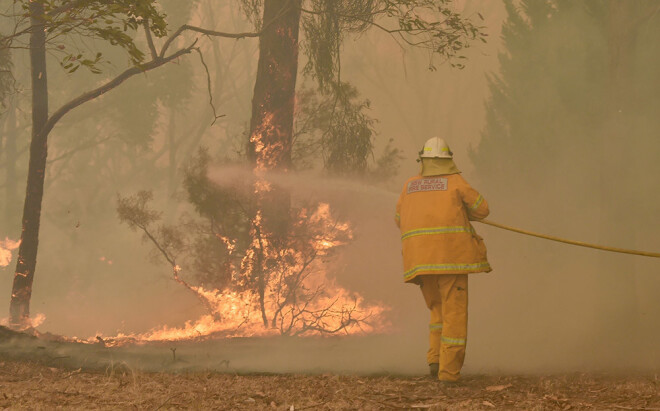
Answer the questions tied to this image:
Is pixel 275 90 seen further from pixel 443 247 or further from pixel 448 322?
pixel 448 322

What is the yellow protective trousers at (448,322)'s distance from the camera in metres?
6.10

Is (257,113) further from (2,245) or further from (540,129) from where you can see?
(2,245)

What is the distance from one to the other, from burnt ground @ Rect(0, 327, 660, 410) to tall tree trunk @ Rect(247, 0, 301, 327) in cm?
508

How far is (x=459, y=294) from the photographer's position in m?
6.24

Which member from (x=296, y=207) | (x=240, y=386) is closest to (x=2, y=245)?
(x=296, y=207)

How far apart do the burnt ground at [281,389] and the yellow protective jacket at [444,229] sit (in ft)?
3.42

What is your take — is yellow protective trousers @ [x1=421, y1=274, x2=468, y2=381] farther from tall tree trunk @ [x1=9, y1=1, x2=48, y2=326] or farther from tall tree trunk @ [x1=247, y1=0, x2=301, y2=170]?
tall tree trunk @ [x1=9, y1=1, x2=48, y2=326]

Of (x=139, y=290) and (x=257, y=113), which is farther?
(x=139, y=290)

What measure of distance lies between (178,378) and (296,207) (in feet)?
22.4

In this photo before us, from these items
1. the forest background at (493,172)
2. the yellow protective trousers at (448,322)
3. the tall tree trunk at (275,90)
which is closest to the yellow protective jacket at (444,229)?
the yellow protective trousers at (448,322)

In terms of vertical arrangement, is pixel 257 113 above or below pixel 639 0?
below

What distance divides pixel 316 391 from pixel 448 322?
131cm

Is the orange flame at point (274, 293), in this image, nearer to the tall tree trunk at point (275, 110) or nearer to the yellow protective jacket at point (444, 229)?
the tall tree trunk at point (275, 110)

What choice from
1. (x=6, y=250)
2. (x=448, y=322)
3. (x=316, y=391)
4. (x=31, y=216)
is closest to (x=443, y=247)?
(x=448, y=322)
